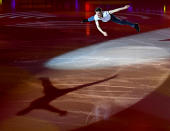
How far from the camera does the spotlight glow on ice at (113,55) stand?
6500 millimetres

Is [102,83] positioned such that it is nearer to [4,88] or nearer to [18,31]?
[4,88]

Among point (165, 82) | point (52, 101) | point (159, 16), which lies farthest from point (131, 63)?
point (159, 16)

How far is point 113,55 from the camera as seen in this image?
7219 millimetres

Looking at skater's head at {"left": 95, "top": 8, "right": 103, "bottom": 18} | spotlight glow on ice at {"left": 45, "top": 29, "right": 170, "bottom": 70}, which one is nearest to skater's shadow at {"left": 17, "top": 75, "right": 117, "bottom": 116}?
spotlight glow on ice at {"left": 45, "top": 29, "right": 170, "bottom": 70}

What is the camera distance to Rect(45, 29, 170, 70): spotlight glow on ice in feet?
21.3

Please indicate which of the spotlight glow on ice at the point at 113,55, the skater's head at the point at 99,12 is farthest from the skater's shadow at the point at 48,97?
the skater's head at the point at 99,12

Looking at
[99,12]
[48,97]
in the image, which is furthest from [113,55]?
[48,97]

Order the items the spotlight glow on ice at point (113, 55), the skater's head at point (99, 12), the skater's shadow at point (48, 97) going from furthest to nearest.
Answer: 1. the spotlight glow on ice at point (113, 55)
2. the skater's head at point (99, 12)
3. the skater's shadow at point (48, 97)

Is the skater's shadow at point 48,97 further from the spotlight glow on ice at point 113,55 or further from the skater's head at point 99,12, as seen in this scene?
the skater's head at point 99,12

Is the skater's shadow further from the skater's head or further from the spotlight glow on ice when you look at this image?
the skater's head

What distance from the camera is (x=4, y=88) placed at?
502cm

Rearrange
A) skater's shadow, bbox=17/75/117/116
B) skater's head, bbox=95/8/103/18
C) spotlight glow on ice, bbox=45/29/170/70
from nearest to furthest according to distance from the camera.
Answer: skater's shadow, bbox=17/75/117/116
skater's head, bbox=95/8/103/18
spotlight glow on ice, bbox=45/29/170/70

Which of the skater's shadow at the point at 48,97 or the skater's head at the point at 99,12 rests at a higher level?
the skater's head at the point at 99,12

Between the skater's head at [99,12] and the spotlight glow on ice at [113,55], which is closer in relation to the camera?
the skater's head at [99,12]
